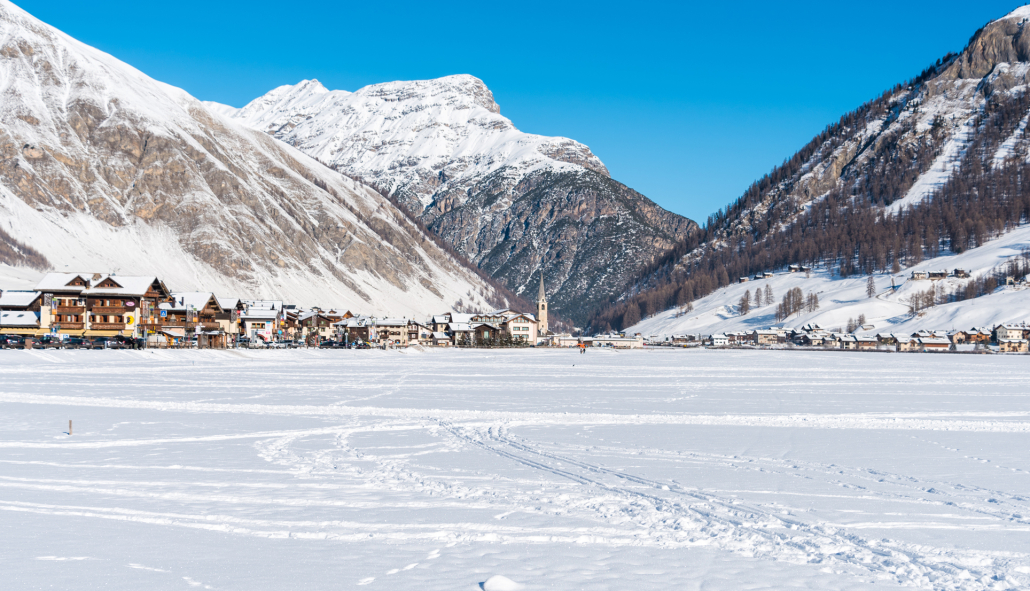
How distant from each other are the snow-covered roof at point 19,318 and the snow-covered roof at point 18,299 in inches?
45.0

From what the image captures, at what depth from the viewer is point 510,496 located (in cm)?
1588

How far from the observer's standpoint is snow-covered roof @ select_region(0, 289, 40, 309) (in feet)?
335

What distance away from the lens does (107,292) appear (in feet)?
340

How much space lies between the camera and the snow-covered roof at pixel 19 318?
10106 cm

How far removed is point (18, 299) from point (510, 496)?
369 ft

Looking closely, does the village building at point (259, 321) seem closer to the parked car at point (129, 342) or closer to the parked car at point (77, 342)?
the parked car at point (129, 342)

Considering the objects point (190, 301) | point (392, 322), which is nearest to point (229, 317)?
point (190, 301)

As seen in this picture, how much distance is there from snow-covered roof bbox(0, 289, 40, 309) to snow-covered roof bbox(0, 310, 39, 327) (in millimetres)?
1143

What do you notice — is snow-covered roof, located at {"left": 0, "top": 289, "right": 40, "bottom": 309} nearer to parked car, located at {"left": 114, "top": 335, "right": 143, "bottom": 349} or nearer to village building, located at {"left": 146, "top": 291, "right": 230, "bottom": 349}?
parked car, located at {"left": 114, "top": 335, "right": 143, "bottom": 349}

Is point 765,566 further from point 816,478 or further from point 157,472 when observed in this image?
point 157,472

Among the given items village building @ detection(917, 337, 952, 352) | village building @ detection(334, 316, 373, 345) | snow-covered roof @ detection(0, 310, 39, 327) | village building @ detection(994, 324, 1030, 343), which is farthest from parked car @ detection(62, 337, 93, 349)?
village building @ detection(994, 324, 1030, 343)

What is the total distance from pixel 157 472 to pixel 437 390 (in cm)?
2679

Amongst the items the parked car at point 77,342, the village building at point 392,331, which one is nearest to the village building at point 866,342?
the village building at point 392,331

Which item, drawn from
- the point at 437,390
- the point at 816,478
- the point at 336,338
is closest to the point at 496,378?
the point at 437,390
